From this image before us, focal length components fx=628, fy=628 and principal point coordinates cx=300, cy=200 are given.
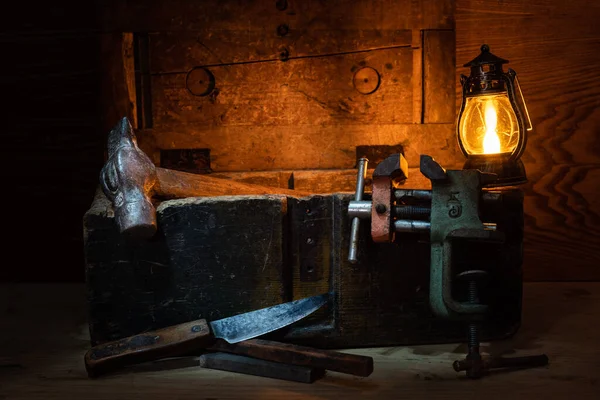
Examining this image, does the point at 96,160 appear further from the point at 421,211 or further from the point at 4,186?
the point at 421,211

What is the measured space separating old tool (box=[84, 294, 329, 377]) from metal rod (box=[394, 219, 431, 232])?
37cm

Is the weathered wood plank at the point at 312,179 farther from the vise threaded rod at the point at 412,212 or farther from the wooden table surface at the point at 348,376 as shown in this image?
the vise threaded rod at the point at 412,212

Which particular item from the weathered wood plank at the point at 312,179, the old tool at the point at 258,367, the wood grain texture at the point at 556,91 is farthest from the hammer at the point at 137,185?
the wood grain texture at the point at 556,91

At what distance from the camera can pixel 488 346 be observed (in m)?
2.05

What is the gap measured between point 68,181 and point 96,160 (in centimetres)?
18

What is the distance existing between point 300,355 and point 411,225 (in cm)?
49

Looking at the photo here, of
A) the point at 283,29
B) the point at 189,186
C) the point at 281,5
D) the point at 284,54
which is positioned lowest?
the point at 189,186

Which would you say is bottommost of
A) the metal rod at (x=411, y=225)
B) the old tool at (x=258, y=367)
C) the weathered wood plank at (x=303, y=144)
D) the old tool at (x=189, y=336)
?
the old tool at (x=258, y=367)

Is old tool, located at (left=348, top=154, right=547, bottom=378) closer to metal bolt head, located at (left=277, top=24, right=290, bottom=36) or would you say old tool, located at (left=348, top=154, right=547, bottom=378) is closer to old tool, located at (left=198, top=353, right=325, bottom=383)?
old tool, located at (left=198, top=353, right=325, bottom=383)

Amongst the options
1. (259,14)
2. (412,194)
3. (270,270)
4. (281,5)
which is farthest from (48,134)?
(412,194)

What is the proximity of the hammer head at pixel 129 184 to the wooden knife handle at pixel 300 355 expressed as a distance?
421 millimetres

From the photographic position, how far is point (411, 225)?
1.84 metres

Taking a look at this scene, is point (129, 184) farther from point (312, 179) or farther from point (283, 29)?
point (283, 29)

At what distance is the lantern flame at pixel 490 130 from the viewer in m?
2.42
